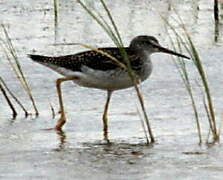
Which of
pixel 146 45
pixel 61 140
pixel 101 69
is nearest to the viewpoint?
pixel 61 140

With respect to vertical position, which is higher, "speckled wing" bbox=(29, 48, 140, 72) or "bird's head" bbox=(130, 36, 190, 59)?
"speckled wing" bbox=(29, 48, 140, 72)

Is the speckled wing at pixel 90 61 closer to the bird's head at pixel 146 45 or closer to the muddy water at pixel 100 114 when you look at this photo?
the bird's head at pixel 146 45

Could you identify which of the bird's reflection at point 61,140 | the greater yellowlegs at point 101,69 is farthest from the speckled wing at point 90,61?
the bird's reflection at point 61,140

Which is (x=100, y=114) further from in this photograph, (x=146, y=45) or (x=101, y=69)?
(x=146, y=45)

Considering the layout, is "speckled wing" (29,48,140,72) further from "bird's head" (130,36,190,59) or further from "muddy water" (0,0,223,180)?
"muddy water" (0,0,223,180)

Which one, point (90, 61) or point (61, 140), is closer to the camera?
point (61, 140)

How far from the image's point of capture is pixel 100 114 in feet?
27.8

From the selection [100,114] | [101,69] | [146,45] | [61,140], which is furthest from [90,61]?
[61,140]

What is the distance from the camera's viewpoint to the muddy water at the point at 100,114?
6.54 metres

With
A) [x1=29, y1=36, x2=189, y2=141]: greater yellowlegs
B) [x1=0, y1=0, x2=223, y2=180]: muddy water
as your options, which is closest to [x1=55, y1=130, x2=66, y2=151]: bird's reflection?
[x1=0, y1=0, x2=223, y2=180]: muddy water

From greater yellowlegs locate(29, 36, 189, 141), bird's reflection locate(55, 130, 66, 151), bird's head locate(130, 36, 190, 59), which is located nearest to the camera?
bird's reflection locate(55, 130, 66, 151)

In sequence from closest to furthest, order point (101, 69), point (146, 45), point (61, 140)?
point (61, 140) < point (101, 69) < point (146, 45)

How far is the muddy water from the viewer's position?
654 cm

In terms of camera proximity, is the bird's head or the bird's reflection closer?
the bird's reflection
